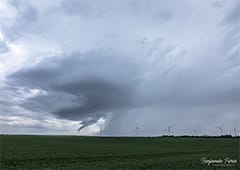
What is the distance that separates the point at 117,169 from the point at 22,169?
11388 millimetres

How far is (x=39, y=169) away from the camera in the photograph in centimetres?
3769

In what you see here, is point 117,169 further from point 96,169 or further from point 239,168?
point 239,168

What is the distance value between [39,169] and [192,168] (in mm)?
18653

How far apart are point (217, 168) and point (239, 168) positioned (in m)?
2.88

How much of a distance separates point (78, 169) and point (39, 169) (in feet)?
15.8

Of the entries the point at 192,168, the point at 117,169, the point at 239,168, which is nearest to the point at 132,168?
the point at 117,169

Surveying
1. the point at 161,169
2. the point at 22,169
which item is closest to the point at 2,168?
the point at 22,169

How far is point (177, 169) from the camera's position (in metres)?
37.8

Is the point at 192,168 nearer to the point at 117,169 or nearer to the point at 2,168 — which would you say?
the point at 117,169

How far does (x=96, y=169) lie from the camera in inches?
1446

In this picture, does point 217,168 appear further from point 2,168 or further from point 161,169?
point 2,168

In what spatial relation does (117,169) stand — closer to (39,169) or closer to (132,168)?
(132,168)

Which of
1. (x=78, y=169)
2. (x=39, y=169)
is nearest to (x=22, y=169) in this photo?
(x=39, y=169)

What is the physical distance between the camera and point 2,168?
1518 inches
